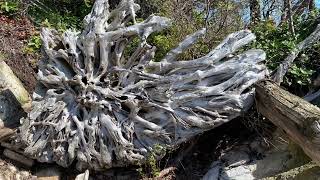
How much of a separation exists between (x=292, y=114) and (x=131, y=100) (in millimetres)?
2100

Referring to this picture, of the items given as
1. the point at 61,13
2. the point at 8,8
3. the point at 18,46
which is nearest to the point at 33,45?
the point at 18,46

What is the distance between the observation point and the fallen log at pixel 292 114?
5551 millimetres

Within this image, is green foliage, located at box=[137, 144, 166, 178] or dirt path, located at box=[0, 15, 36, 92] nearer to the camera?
green foliage, located at box=[137, 144, 166, 178]

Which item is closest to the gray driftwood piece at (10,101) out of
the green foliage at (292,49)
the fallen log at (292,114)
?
the fallen log at (292,114)

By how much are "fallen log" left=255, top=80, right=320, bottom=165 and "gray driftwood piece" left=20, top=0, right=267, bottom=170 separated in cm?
21

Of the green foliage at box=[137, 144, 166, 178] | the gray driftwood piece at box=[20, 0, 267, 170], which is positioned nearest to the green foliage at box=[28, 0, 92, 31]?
the gray driftwood piece at box=[20, 0, 267, 170]

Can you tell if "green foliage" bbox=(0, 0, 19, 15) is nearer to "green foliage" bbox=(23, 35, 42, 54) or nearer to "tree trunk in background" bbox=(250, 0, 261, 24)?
"green foliage" bbox=(23, 35, 42, 54)

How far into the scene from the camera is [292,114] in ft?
19.4

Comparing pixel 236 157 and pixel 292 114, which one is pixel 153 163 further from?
pixel 292 114

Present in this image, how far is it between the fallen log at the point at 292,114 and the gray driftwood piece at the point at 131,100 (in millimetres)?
210

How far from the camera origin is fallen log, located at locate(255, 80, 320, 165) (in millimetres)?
5551

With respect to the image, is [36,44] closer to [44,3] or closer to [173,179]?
[44,3]

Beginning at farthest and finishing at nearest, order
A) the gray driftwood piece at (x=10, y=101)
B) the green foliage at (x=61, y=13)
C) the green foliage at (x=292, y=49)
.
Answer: the green foliage at (x=61, y=13)
the green foliage at (x=292, y=49)
the gray driftwood piece at (x=10, y=101)

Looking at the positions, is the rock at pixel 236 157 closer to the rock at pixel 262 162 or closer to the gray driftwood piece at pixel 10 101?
the rock at pixel 262 162
